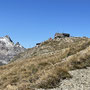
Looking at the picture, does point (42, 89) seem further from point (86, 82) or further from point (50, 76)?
point (86, 82)

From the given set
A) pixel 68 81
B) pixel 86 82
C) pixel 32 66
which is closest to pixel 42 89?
pixel 68 81

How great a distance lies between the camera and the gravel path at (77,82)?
31.1 ft

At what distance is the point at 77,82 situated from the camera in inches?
395

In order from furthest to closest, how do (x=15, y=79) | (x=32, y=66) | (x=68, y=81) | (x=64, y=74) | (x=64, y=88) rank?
(x=32, y=66) → (x=15, y=79) → (x=64, y=74) → (x=68, y=81) → (x=64, y=88)

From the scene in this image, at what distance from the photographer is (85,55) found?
13.5 meters

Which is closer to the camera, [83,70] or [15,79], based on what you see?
[83,70]

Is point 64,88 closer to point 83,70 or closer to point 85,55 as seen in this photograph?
point 83,70

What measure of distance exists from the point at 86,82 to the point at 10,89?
3.96 m

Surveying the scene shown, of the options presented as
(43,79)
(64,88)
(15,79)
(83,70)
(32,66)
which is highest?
(32,66)

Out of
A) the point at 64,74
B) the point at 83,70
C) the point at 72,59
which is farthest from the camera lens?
the point at 72,59

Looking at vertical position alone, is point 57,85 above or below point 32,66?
below

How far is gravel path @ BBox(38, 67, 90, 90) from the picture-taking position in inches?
373

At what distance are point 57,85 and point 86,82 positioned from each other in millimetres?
1473

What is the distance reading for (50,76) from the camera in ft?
34.6
